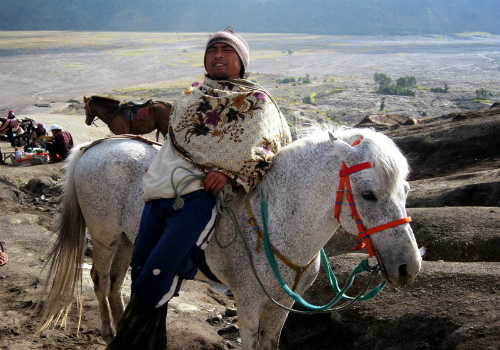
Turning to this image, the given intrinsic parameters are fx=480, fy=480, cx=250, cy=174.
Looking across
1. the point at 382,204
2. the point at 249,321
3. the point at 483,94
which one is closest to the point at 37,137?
the point at 249,321

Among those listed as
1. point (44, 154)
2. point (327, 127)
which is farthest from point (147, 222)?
point (44, 154)

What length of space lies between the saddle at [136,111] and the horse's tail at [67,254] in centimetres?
112

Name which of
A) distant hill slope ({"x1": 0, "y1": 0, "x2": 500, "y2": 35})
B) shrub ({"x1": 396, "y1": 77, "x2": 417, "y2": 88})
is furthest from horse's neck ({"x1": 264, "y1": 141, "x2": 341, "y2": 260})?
distant hill slope ({"x1": 0, "y1": 0, "x2": 500, "y2": 35})

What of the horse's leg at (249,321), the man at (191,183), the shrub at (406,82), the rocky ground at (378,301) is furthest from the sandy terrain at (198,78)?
the shrub at (406,82)

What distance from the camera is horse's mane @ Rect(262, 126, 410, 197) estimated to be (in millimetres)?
2541

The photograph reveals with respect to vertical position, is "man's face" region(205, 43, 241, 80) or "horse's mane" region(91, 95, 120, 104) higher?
"man's face" region(205, 43, 241, 80)

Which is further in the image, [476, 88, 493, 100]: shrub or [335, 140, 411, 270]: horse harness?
[476, 88, 493, 100]: shrub

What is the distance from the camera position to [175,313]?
5.41 m

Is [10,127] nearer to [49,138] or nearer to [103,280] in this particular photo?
[49,138]

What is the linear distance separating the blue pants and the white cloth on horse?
5 centimetres

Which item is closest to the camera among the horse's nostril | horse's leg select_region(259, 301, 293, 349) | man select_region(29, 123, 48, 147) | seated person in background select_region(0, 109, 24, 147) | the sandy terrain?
the horse's nostril

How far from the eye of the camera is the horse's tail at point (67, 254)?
421cm

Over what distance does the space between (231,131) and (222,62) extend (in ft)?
1.80

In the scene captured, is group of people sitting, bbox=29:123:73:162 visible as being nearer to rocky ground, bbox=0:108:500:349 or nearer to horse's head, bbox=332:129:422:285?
rocky ground, bbox=0:108:500:349
